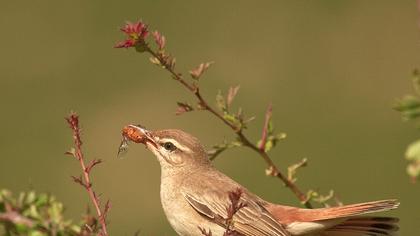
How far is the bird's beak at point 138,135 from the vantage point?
358 cm

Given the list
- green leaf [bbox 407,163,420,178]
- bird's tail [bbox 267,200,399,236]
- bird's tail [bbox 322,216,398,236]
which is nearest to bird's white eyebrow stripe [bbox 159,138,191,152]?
bird's tail [bbox 267,200,399,236]

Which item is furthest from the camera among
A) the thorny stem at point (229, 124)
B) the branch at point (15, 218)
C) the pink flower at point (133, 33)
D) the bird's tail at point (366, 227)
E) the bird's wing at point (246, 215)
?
the bird's wing at point (246, 215)

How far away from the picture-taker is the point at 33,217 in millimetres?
1500

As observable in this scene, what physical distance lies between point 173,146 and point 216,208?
426mm

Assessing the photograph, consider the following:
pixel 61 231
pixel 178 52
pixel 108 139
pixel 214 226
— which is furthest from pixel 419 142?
pixel 178 52

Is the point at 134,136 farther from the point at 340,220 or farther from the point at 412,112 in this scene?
the point at 412,112

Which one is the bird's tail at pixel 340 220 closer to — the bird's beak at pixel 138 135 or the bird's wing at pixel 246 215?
the bird's wing at pixel 246 215

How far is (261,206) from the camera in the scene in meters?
3.49

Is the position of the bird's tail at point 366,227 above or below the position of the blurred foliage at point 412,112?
above

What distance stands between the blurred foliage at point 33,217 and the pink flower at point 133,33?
2.35 feet

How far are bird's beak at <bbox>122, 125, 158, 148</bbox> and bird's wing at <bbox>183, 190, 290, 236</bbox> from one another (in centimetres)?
37

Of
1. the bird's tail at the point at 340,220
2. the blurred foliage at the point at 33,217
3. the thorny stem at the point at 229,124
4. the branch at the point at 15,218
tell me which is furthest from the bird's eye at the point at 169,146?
the branch at the point at 15,218

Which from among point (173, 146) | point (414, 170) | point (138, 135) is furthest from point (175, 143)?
point (414, 170)

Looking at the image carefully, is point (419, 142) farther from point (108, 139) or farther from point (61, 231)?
point (108, 139)
